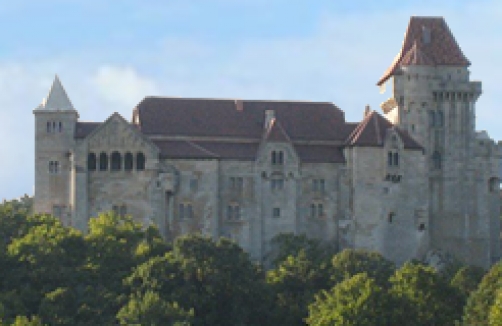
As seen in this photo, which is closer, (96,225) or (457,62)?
(96,225)

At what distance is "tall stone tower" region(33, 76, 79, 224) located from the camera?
15800 centimetres

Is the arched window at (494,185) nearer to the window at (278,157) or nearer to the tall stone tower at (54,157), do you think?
the window at (278,157)

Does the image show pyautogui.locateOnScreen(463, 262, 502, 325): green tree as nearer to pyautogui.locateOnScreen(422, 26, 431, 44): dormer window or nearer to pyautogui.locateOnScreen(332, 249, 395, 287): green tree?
pyautogui.locateOnScreen(332, 249, 395, 287): green tree

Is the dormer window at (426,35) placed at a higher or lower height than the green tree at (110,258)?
higher

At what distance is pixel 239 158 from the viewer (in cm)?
16025

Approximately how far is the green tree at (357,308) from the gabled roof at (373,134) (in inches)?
1455

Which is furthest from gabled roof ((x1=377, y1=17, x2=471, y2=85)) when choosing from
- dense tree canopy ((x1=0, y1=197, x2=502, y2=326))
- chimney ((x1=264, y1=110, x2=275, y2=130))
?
dense tree canopy ((x1=0, y1=197, x2=502, y2=326))

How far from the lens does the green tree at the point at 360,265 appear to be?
14225 cm

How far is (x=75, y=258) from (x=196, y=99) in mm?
30778

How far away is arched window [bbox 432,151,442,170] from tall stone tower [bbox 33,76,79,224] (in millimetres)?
33530

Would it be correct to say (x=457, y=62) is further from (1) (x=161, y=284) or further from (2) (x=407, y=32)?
(1) (x=161, y=284)

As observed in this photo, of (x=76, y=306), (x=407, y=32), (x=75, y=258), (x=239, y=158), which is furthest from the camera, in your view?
(x=407, y=32)

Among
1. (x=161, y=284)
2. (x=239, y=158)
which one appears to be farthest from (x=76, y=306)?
(x=239, y=158)

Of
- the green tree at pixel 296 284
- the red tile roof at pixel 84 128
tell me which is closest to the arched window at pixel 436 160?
the green tree at pixel 296 284
